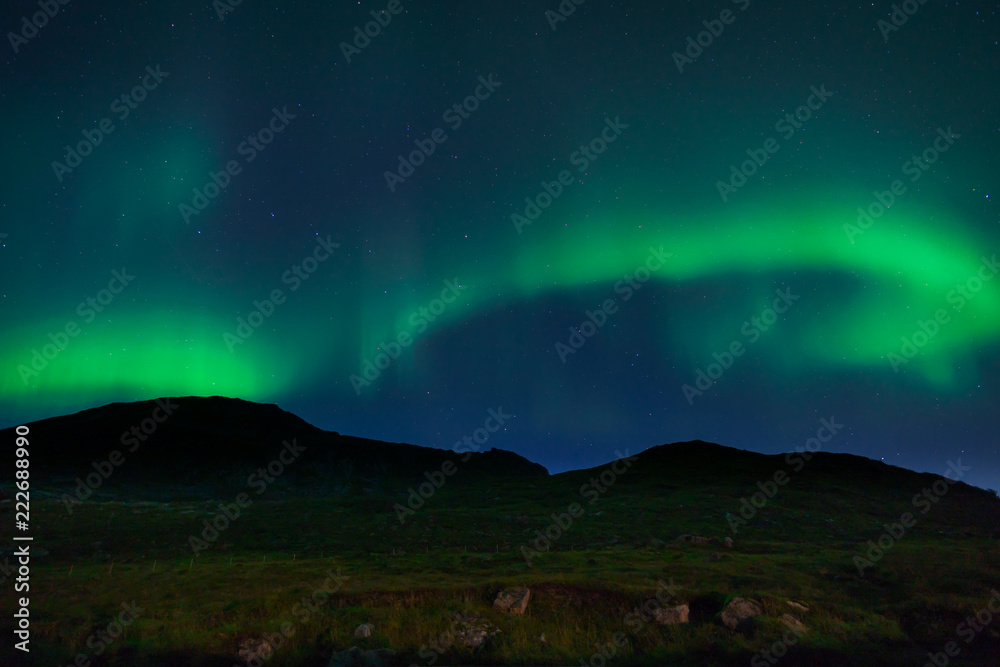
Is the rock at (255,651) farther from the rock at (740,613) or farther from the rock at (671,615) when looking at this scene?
the rock at (740,613)

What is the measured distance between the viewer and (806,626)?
20.9 metres

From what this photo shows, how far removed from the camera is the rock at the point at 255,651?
722 inches

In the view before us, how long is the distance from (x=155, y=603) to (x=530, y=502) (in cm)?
6304

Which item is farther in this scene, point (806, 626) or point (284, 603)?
point (284, 603)

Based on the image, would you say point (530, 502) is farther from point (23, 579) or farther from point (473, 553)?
point (23, 579)

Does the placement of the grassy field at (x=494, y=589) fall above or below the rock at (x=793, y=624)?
below

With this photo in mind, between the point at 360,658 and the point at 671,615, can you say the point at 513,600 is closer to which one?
the point at 671,615

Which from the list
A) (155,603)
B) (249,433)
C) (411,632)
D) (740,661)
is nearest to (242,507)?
(155,603)

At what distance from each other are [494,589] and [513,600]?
6.97 feet

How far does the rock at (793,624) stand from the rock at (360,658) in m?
14.7

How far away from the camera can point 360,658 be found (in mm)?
18109

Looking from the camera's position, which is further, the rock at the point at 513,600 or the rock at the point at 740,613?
the rock at the point at 513,600

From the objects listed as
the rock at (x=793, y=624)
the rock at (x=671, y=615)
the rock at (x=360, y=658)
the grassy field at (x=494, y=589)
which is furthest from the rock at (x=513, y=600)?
the rock at (x=793, y=624)

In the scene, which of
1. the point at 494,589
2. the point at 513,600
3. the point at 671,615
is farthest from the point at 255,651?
the point at 671,615
